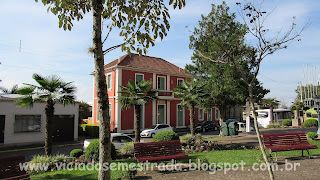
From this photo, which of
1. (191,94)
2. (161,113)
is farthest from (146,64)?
(191,94)

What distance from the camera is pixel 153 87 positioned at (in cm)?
2917

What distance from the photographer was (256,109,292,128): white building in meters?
30.7

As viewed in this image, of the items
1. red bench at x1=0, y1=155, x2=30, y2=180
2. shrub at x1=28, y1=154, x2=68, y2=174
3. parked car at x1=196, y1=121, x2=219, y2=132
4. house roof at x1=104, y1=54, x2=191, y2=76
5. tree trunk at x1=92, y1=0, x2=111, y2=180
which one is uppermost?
house roof at x1=104, y1=54, x2=191, y2=76

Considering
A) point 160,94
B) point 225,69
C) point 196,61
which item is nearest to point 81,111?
point 160,94

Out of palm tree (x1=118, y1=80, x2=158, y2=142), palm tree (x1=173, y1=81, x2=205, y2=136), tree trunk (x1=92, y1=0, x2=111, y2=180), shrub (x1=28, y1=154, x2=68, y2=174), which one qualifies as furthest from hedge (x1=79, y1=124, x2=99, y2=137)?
tree trunk (x1=92, y1=0, x2=111, y2=180)

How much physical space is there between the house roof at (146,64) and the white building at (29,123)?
28.1 feet

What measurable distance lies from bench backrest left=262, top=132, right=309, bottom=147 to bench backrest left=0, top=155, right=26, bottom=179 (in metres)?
8.54

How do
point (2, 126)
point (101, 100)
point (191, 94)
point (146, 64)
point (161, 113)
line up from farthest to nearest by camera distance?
point (146, 64), point (161, 113), point (2, 126), point (191, 94), point (101, 100)

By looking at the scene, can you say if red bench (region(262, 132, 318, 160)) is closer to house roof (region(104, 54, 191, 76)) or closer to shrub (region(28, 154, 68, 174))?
shrub (region(28, 154, 68, 174))

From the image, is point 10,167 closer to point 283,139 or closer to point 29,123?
point 283,139

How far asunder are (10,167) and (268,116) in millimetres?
30423

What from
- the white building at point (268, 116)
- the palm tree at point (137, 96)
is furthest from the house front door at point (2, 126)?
the white building at point (268, 116)

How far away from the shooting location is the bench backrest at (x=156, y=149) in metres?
8.24

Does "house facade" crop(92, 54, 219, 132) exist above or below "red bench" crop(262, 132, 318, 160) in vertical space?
above
